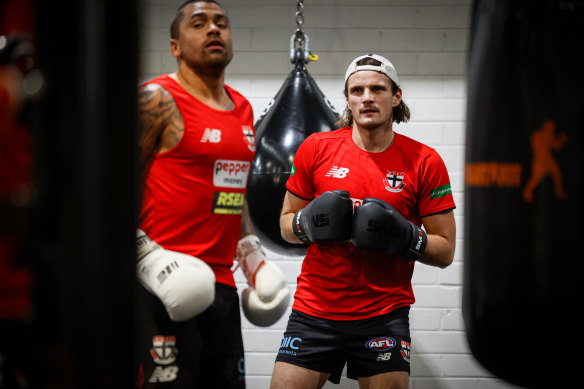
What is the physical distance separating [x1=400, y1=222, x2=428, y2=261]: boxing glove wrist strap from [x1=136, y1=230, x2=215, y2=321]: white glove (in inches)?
29.3

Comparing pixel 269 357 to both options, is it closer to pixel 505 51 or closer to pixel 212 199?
pixel 212 199

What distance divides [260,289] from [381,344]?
47cm

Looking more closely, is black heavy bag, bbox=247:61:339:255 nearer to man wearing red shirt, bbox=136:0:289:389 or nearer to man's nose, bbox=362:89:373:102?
man's nose, bbox=362:89:373:102

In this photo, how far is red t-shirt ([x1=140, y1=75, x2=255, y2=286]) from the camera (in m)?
1.84

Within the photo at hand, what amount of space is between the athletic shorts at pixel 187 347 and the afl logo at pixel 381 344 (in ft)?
1.60

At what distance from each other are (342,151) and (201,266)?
2.72 ft

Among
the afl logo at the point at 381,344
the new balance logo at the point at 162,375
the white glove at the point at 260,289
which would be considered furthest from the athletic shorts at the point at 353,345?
the new balance logo at the point at 162,375

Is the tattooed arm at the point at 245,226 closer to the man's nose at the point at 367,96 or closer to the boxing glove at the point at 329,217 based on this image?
the boxing glove at the point at 329,217

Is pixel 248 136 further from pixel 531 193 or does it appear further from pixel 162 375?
pixel 531 193

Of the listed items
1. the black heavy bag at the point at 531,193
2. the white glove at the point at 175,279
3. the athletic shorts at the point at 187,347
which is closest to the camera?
the black heavy bag at the point at 531,193

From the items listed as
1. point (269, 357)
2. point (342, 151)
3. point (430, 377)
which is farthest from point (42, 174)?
point (430, 377)

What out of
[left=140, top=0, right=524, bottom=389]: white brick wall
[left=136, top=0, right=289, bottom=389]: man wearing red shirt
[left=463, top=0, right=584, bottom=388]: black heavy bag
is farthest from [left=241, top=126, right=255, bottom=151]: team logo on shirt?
[left=140, top=0, right=524, bottom=389]: white brick wall

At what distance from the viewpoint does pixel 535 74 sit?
1112mm

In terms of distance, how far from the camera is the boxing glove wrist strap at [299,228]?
2.26m
